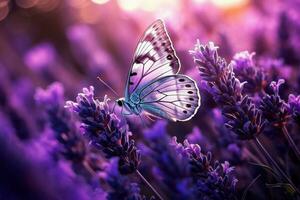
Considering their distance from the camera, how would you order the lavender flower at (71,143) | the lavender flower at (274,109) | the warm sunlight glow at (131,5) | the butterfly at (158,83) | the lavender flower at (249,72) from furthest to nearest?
the warm sunlight glow at (131,5) → the lavender flower at (71,143) → the butterfly at (158,83) → the lavender flower at (249,72) → the lavender flower at (274,109)

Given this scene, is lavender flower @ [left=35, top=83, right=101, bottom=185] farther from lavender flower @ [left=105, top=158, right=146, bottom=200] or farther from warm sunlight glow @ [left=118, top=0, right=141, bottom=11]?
warm sunlight glow @ [left=118, top=0, right=141, bottom=11]

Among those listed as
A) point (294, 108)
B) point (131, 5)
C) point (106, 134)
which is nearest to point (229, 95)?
point (294, 108)

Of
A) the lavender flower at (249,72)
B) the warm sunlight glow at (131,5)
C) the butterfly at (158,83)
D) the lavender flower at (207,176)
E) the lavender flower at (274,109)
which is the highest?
the warm sunlight glow at (131,5)

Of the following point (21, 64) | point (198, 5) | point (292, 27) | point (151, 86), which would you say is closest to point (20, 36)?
point (21, 64)

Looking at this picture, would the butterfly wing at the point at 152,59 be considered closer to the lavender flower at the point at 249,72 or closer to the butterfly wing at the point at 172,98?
the butterfly wing at the point at 172,98

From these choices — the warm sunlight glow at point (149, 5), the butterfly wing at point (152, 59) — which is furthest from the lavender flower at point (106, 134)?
the warm sunlight glow at point (149, 5)

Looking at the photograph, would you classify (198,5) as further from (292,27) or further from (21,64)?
(21,64)
